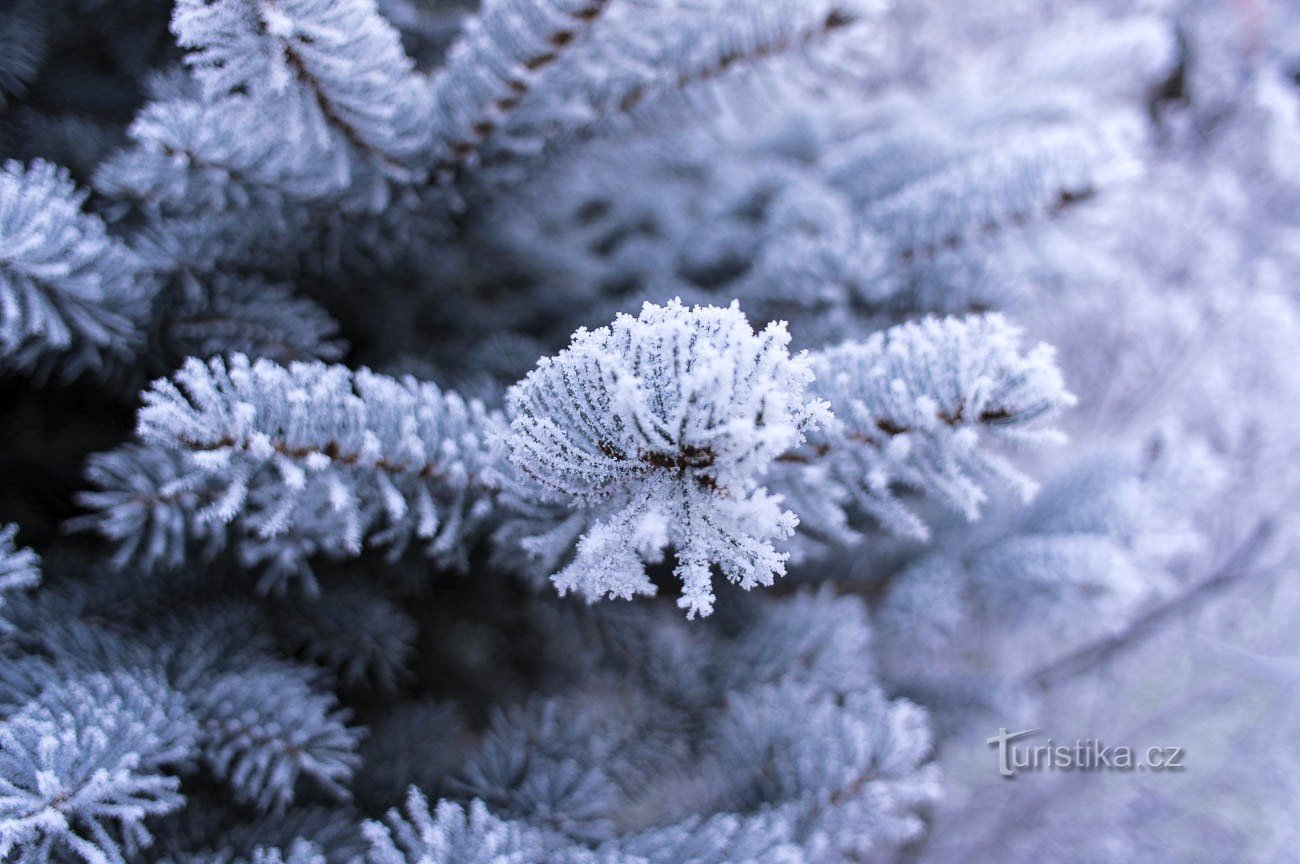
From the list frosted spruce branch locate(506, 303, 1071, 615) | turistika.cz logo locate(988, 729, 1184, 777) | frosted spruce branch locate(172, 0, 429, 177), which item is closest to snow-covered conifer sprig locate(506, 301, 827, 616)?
frosted spruce branch locate(506, 303, 1071, 615)

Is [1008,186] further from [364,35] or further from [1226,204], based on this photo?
[1226,204]

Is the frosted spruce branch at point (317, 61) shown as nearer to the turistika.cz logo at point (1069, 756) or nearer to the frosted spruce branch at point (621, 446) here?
the frosted spruce branch at point (621, 446)

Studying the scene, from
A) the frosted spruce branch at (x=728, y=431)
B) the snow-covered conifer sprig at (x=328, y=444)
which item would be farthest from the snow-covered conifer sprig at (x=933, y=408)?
the snow-covered conifer sprig at (x=328, y=444)

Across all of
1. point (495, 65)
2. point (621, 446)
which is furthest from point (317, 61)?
point (621, 446)

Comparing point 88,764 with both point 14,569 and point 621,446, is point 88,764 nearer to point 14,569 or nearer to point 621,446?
point 14,569

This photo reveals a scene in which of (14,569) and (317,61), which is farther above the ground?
(317,61)

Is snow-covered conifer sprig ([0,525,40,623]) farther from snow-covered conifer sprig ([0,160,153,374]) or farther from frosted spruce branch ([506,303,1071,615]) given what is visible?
frosted spruce branch ([506,303,1071,615])
